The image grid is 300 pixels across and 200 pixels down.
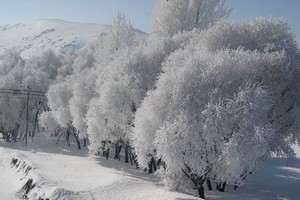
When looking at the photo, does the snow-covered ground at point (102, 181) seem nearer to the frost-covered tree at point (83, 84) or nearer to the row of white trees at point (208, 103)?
the row of white trees at point (208, 103)

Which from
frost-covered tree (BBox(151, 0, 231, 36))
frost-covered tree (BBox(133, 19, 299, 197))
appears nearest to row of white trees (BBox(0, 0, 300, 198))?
frost-covered tree (BBox(133, 19, 299, 197))

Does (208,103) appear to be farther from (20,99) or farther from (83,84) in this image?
(20,99)

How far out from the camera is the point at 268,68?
100ft

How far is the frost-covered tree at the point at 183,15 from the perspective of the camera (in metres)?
56.8

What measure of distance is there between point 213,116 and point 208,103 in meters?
0.93

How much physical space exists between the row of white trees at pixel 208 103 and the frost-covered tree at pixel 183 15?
1405cm

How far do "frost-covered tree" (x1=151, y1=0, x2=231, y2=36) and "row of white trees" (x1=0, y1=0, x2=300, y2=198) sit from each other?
1405 cm

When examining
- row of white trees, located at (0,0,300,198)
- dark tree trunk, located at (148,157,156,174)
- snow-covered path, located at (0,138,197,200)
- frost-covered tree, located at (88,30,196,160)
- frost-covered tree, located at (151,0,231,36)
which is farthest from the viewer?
frost-covered tree, located at (151,0,231,36)

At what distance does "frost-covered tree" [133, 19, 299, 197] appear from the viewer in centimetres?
2555

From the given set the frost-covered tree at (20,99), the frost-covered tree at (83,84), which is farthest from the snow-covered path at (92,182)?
the frost-covered tree at (20,99)

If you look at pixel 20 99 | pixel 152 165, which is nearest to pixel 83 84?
pixel 152 165

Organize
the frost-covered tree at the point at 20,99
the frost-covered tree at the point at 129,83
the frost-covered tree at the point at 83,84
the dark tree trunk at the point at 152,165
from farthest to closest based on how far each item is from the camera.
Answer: the frost-covered tree at the point at 20,99, the frost-covered tree at the point at 83,84, the dark tree trunk at the point at 152,165, the frost-covered tree at the point at 129,83

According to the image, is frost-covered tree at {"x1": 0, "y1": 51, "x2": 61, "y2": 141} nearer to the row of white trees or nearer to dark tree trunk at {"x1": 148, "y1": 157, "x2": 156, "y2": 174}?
the row of white trees

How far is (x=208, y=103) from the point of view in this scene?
2578 cm
